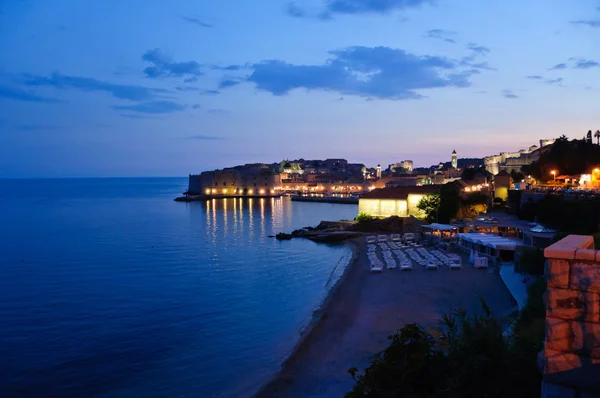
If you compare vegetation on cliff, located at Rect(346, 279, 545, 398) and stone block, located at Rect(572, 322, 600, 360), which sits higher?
stone block, located at Rect(572, 322, 600, 360)

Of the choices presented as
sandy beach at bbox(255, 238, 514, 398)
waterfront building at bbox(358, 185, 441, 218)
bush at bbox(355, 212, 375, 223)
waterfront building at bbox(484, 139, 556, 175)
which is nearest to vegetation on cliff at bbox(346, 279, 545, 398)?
sandy beach at bbox(255, 238, 514, 398)

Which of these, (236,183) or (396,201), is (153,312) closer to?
(396,201)

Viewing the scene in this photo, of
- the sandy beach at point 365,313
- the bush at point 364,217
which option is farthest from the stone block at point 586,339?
the bush at point 364,217

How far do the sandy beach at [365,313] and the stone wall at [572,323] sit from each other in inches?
231

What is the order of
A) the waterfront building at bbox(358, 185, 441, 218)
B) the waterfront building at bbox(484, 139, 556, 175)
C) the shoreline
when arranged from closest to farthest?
the shoreline
the waterfront building at bbox(358, 185, 441, 218)
the waterfront building at bbox(484, 139, 556, 175)

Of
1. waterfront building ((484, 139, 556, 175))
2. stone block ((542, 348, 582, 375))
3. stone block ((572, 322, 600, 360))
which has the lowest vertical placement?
stone block ((542, 348, 582, 375))

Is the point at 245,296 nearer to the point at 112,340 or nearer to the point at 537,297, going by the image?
the point at 112,340

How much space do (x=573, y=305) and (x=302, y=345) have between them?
8.70m

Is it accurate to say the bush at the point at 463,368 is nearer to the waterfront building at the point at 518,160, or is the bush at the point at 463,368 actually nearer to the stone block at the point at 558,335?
the stone block at the point at 558,335

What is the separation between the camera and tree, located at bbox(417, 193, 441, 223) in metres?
30.5

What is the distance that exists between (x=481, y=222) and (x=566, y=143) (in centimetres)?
1759

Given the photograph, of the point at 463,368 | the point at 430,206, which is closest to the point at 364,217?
the point at 430,206

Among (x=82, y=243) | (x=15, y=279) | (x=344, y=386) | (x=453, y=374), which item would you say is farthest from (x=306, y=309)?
(x=82, y=243)

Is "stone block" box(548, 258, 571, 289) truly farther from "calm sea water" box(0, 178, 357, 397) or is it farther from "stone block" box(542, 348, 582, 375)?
"calm sea water" box(0, 178, 357, 397)
